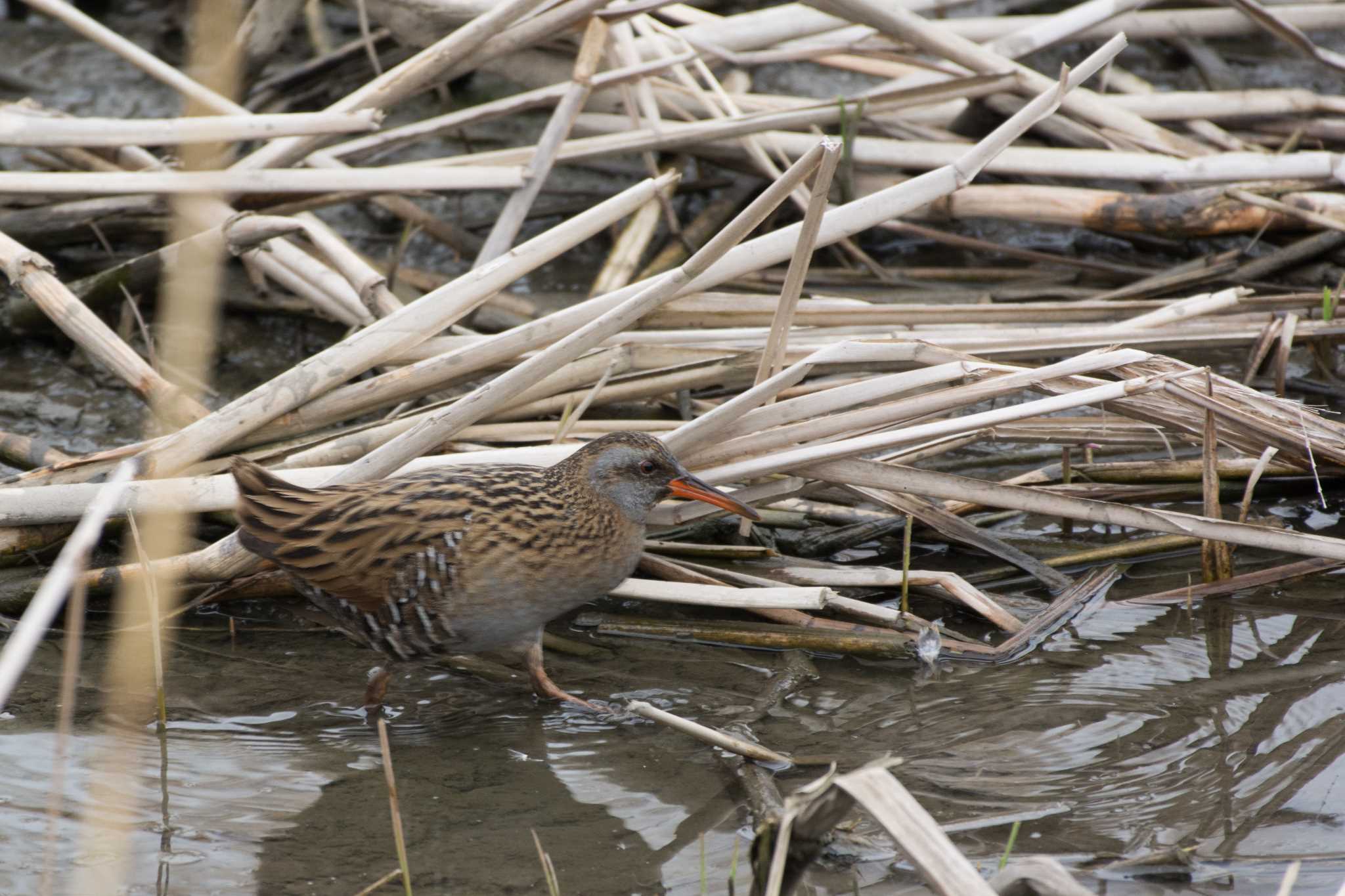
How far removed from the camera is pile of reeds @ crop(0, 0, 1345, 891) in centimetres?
353

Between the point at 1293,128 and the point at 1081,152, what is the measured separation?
1023 millimetres

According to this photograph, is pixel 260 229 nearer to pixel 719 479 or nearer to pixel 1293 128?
pixel 719 479

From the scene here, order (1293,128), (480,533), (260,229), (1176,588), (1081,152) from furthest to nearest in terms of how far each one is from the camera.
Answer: (1293,128) < (1081,152) < (260,229) < (1176,588) < (480,533)

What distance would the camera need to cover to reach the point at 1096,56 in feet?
10.9

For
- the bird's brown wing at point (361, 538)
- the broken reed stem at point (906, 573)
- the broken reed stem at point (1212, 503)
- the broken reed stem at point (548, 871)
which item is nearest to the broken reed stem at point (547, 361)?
the bird's brown wing at point (361, 538)

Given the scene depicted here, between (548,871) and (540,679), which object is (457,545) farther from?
(548,871)

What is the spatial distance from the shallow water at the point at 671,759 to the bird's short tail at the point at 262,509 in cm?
42

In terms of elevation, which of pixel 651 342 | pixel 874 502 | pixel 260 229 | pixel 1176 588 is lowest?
pixel 1176 588

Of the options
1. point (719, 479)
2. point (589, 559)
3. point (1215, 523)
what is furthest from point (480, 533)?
point (1215, 523)

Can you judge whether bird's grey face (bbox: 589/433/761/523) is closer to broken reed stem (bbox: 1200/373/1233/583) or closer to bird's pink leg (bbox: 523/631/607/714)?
bird's pink leg (bbox: 523/631/607/714)

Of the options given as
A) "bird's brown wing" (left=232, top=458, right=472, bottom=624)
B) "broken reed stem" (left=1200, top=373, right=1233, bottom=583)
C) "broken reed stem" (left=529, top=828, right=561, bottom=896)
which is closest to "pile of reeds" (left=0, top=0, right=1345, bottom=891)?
"broken reed stem" (left=1200, top=373, right=1233, bottom=583)

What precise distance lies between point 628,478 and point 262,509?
2.88ft

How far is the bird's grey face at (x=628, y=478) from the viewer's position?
11.4 feet

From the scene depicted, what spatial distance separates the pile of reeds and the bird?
7.4 inches
